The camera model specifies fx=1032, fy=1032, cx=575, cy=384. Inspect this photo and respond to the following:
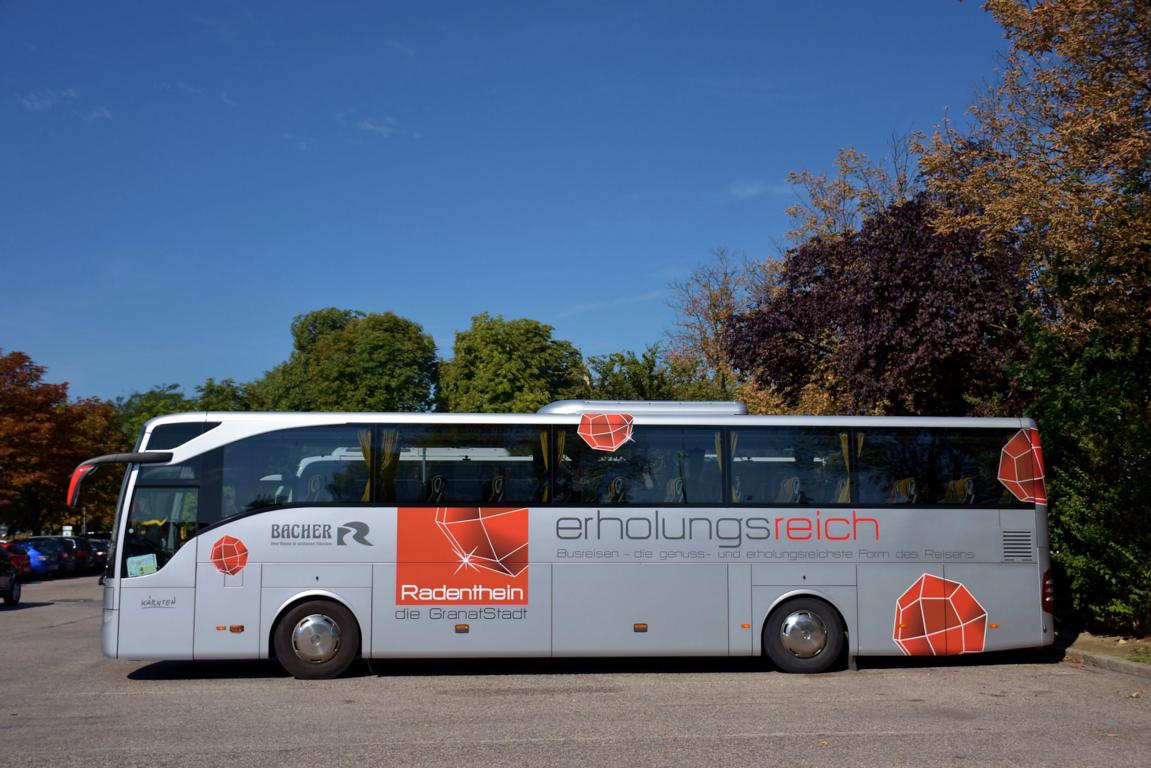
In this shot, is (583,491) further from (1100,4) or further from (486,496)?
(1100,4)

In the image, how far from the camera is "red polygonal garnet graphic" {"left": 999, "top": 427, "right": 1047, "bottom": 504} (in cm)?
1318

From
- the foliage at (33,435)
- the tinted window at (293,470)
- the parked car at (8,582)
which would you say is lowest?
the parked car at (8,582)

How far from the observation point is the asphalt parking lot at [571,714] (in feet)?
26.3

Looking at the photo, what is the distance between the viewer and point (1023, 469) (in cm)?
1324

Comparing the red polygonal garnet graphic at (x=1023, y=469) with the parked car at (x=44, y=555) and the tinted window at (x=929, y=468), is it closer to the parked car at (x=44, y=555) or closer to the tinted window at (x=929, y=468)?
the tinted window at (x=929, y=468)

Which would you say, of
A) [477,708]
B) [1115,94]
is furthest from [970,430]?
[477,708]

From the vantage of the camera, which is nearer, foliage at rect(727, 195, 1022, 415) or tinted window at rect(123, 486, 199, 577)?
tinted window at rect(123, 486, 199, 577)

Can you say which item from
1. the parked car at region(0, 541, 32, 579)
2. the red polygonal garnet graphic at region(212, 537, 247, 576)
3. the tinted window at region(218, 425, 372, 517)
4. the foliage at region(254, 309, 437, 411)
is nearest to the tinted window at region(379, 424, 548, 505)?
the tinted window at region(218, 425, 372, 517)

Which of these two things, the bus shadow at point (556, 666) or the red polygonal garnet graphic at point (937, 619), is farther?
the bus shadow at point (556, 666)

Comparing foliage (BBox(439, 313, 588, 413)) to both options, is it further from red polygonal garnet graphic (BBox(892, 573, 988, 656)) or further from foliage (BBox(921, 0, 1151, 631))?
red polygonal garnet graphic (BBox(892, 573, 988, 656))

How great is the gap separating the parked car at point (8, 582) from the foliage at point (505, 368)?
111 ft

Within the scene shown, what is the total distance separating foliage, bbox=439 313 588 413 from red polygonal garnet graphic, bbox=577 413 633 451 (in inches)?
1758

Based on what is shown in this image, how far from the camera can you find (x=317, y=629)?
40.0 ft

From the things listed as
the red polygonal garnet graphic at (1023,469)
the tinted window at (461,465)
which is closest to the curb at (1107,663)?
the red polygonal garnet graphic at (1023,469)
